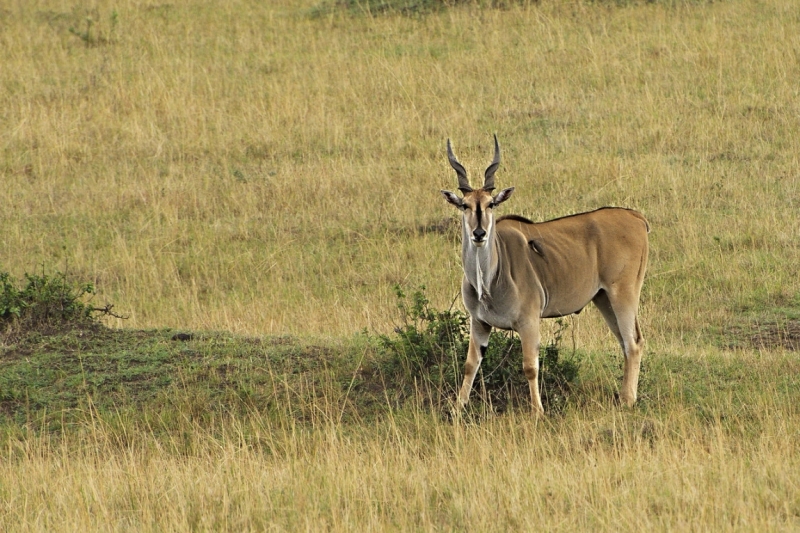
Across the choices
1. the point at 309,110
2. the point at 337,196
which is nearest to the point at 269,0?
the point at 309,110

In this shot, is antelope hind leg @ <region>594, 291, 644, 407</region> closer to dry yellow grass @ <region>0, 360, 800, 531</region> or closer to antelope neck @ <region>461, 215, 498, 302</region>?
dry yellow grass @ <region>0, 360, 800, 531</region>

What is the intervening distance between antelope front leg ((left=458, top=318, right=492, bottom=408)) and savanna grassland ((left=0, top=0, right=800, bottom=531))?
0.19 metres

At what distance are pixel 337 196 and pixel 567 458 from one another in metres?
7.08

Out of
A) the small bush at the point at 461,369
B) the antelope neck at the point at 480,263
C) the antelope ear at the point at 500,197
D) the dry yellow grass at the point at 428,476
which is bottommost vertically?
the dry yellow grass at the point at 428,476

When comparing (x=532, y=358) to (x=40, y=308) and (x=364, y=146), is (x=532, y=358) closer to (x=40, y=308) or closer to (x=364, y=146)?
(x=40, y=308)

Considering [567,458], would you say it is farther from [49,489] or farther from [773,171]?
[773,171]

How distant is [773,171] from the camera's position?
512 inches

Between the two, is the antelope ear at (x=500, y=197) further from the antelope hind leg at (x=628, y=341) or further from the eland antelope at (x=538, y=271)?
the antelope hind leg at (x=628, y=341)

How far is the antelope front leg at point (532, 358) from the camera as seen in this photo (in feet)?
24.0

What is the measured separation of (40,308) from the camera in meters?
8.80

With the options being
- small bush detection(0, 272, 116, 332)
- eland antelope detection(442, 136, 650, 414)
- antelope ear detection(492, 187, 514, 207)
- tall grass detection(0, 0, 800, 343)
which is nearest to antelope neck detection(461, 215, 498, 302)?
eland antelope detection(442, 136, 650, 414)

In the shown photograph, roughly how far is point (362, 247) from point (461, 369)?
4.31 m

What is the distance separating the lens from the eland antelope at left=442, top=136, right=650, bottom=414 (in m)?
7.21

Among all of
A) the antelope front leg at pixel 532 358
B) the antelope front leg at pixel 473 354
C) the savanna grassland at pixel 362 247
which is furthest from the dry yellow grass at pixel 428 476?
the antelope front leg at pixel 473 354
